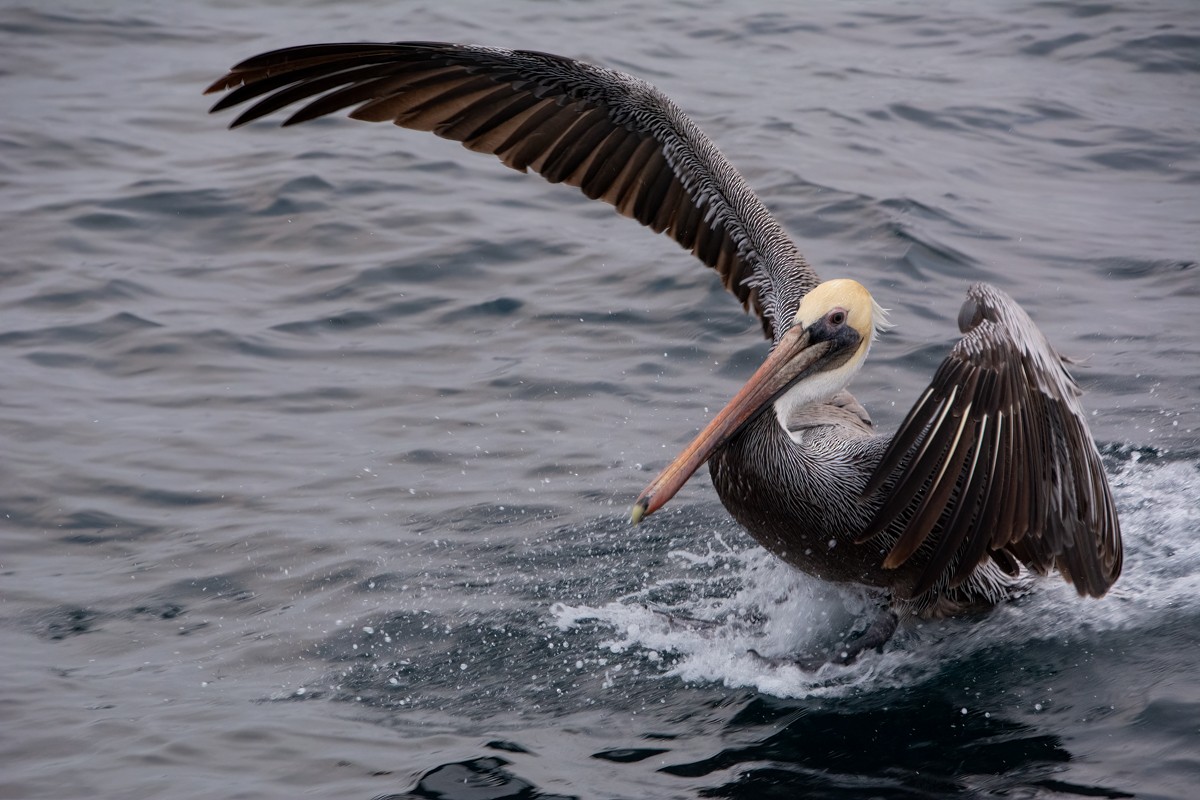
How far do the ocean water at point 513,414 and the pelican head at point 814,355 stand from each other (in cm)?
96

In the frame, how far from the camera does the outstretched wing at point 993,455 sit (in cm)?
448

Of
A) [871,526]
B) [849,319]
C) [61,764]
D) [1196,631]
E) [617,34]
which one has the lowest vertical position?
[61,764]

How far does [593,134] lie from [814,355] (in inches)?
→ 73.0

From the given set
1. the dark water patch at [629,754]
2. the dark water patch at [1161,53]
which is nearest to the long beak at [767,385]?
the dark water patch at [629,754]

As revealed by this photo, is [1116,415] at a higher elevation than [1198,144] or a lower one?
lower

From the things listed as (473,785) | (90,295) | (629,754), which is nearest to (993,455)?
(629,754)

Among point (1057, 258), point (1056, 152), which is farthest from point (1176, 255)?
point (1056, 152)

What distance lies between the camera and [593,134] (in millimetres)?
6555

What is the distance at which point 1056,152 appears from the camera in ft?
37.0

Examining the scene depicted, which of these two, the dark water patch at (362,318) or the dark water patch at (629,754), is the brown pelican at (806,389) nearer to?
the dark water patch at (629,754)

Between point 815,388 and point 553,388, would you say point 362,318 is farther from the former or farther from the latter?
point 815,388

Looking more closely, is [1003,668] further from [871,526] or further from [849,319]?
[849,319]

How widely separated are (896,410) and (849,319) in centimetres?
225

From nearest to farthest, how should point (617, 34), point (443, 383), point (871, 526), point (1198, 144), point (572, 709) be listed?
point (871, 526) → point (572, 709) → point (443, 383) → point (1198, 144) → point (617, 34)
